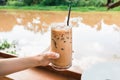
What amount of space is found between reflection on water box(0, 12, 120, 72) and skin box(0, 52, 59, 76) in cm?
36

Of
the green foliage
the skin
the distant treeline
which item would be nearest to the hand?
the skin

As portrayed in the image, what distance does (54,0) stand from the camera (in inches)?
63.1

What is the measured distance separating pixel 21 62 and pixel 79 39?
1.99ft

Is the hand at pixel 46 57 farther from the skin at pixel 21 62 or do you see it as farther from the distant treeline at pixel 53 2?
the distant treeline at pixel 53 2

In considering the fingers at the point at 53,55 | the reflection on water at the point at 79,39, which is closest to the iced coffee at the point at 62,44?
the fingers at the point at 53,55

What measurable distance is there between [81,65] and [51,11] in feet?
1.55

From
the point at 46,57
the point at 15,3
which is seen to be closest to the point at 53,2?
the point at 15,3

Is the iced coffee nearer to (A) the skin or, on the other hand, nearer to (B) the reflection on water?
(A) the skin

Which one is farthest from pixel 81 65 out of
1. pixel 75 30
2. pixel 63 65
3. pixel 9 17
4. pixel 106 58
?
pixel 9 17

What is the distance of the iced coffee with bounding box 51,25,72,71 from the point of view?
99cm

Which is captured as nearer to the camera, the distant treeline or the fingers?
the fingers

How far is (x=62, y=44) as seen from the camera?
3.30ft

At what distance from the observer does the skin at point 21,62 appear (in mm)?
1015

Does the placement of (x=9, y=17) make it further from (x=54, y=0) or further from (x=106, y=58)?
(x=106, y=58)
